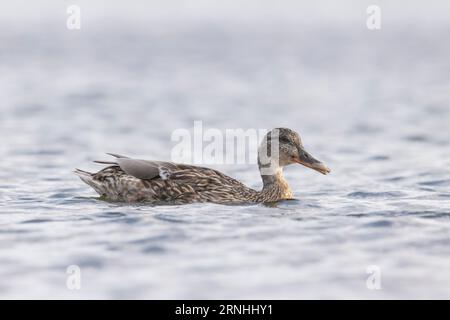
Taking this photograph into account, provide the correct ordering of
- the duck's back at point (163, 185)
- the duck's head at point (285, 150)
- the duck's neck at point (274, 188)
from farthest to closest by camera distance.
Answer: the duck's neck at point (274, 188) < the duck's head at point (285, 150) < the duck's back at point (163, 185)

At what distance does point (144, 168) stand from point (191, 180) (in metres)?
0.68

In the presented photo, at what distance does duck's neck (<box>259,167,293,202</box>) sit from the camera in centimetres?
1347

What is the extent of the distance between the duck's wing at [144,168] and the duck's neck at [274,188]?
4.37 feet

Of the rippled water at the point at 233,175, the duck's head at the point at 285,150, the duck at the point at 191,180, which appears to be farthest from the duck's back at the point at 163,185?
the duck's head at the point at 285,150

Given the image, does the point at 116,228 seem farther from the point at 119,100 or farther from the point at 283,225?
the point at 119,100

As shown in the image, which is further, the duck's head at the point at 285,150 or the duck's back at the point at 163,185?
the duck's head at the point at 285,150

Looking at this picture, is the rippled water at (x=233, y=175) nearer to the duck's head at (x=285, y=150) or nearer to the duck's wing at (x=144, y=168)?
the duck's wing at (x=144, y=168)

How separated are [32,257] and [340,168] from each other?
28.3 ft

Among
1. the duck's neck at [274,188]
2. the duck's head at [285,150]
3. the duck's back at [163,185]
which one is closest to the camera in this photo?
the duck's back at [163,185]

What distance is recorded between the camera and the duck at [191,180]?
13.1 m

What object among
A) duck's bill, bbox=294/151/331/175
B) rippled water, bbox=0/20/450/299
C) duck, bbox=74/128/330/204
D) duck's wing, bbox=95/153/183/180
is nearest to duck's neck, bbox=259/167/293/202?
duck, bbox=74/128/330/204

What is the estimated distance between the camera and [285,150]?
44.0 ft

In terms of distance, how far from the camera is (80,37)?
61.9m
